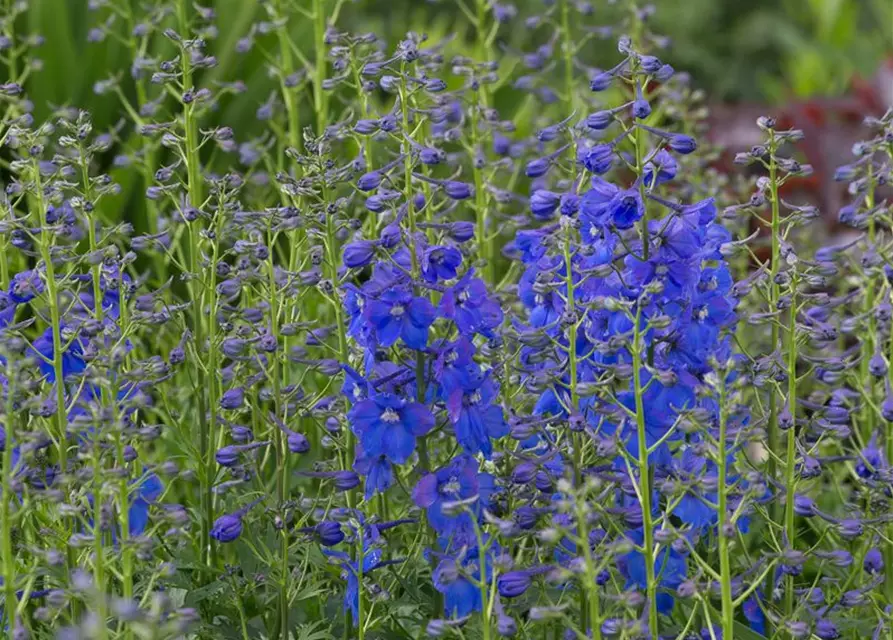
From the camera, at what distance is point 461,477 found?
2662mm

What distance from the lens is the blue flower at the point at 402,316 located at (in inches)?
102

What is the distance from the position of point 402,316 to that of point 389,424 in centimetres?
22

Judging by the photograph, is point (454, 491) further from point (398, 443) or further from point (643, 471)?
point (643, 471)

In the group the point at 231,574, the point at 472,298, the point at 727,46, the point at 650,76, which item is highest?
the point at 650,76

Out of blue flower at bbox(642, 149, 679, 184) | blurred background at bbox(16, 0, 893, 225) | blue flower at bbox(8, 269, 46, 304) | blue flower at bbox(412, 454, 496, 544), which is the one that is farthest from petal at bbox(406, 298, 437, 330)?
blurred background at bbox(16, 0, 893, 225)

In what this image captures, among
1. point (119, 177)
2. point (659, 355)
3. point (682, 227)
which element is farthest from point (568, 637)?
point (119, 177)

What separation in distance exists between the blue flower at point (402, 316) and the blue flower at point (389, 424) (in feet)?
0.42

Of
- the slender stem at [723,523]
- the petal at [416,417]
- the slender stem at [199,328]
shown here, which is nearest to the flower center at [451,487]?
the petal at [416,417]

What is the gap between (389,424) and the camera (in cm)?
265

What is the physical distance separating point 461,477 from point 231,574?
0.61m

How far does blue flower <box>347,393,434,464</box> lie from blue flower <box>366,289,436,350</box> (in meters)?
0.13

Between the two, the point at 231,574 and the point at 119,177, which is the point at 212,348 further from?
the point at 119,177

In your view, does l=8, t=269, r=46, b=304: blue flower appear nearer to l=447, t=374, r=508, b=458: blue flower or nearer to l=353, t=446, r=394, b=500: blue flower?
l=353, t=446, r=394, b=500: blue flower

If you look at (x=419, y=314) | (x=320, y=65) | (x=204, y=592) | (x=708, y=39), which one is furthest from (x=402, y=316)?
(x=708, y=39)
